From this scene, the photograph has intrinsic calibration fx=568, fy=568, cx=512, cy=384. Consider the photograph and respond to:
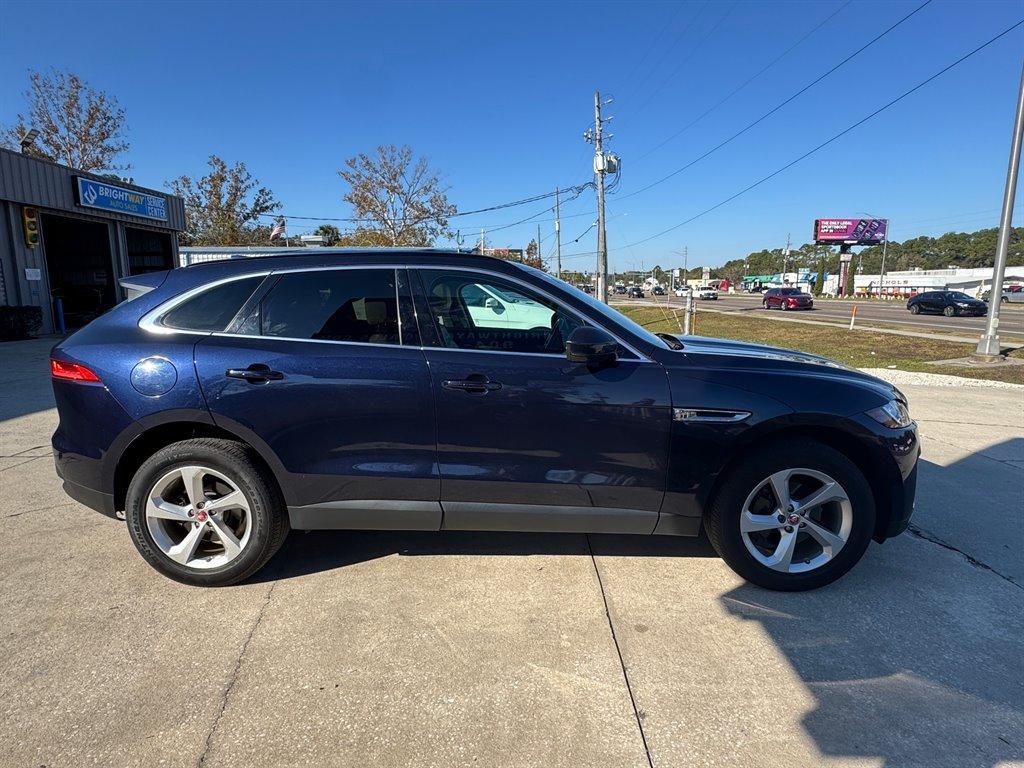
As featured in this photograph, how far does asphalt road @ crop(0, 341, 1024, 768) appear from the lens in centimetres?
208

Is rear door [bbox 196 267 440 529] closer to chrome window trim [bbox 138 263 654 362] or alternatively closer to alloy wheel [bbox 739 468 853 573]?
chrome window trim [bbox 138 263 654 362]

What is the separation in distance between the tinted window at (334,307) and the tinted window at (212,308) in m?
0.14

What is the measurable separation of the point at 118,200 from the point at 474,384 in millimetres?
21863

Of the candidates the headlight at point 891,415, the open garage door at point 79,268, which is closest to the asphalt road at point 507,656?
the headlight at point 891,415

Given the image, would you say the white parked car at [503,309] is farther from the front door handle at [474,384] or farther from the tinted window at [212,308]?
the tinted window at [212,308]

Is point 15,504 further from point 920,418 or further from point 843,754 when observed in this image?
point 920,418

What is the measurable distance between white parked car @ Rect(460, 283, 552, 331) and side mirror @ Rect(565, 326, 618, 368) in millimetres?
357

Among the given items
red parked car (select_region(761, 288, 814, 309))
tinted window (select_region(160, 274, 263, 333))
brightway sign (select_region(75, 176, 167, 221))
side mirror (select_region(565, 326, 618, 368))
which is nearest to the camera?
side mirror (select_region(565, 326, 618, 368))

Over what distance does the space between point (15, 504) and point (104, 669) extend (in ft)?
8.63

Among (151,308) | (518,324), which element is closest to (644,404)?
(518,324)

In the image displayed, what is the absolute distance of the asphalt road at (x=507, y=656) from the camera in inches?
82.0

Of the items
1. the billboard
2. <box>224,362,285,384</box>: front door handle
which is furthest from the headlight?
the billboard

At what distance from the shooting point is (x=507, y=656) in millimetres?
2559

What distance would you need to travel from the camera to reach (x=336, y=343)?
9.74 ft
